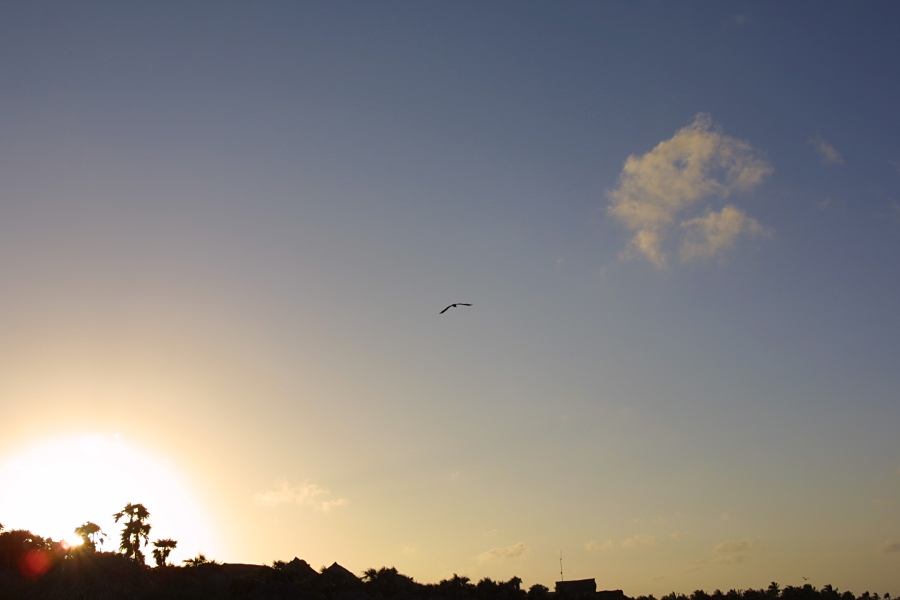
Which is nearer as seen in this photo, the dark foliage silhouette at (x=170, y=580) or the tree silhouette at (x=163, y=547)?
the dark foliage silhouette at (x=170, y=580)

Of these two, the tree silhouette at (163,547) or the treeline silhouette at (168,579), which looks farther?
the tree silhouette at (163,547)

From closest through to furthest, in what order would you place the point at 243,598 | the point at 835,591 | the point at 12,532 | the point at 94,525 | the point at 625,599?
the point at 243,598
the point at 12,532
the point at 94,525
the point at 625,599
the point at 835,591

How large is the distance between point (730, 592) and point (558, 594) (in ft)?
115

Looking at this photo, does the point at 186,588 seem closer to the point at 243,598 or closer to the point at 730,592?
the point at 243,598

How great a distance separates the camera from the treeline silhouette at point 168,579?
115 ft

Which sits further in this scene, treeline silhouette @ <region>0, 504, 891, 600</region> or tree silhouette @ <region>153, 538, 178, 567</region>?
tree silhouette @ <region>153, 538, 178, 567</region>

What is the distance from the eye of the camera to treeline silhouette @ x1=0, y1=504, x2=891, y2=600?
115ft

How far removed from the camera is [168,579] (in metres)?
41.8

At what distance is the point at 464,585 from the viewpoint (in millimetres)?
55875

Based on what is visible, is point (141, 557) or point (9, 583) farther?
point (141, 557)

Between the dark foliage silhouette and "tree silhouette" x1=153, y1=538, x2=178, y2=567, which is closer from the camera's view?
the dark foliage silhouette

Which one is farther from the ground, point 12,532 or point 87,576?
point 12,532

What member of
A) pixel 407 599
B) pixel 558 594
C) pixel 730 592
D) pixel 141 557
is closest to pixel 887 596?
pixel 730 592

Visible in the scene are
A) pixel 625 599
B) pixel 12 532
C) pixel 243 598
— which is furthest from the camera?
pixel 625 599
